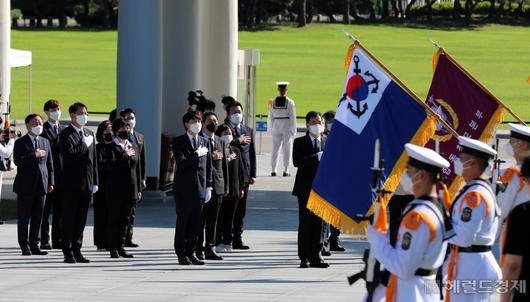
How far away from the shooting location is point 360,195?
12164mm

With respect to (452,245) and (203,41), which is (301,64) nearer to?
(203,41)

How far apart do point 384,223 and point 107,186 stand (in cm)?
863

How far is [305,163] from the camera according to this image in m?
16.0

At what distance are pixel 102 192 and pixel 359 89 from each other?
5.57 m

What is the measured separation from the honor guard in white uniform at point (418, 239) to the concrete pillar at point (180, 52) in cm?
1713

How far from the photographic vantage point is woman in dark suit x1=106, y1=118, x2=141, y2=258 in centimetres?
1620

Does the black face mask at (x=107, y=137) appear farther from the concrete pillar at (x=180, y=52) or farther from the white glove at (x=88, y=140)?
the concrete pillar at (x=180, y=52)

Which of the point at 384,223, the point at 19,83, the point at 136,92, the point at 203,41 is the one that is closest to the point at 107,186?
the point at 136,92

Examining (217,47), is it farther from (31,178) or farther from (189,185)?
(189,185)

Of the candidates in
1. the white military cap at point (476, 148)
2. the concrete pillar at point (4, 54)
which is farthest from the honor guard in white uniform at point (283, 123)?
the white military cap at point (476, 148)

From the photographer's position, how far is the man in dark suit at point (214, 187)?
52.9 ft

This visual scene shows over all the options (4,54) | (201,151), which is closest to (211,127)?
(201,151)

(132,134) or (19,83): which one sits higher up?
(132,134)

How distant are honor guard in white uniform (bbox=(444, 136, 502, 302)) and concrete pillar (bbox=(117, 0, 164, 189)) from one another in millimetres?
13486
